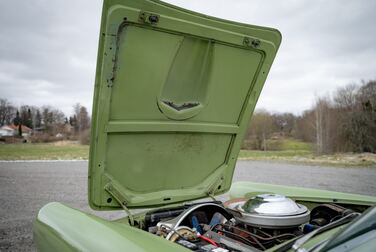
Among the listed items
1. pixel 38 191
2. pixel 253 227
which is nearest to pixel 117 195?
pixel 253 227

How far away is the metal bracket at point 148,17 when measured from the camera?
188 cm

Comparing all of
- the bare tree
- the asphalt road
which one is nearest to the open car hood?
the asphalt road

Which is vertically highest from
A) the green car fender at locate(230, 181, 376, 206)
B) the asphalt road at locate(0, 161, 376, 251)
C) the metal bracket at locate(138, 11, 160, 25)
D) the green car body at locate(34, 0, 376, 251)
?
the metal bracket at locate(138, 11, 160, 25)

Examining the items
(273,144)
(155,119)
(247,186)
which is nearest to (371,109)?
(273,144)

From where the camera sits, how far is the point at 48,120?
50000 millimetres

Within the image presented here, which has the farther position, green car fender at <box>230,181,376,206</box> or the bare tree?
the bare tree

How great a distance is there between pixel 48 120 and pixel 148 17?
173 ft

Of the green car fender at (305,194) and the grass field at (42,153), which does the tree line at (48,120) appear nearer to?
the grass field at (42,153)

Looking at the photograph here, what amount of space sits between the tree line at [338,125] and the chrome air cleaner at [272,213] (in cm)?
2145

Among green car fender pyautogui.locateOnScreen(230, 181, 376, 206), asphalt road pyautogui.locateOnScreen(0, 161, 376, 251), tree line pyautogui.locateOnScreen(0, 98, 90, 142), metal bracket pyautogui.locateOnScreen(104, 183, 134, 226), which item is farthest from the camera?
tree line pyautogui.locateOnScreen(0, 98, 90, 142)

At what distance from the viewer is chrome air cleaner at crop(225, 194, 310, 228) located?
1.79 m

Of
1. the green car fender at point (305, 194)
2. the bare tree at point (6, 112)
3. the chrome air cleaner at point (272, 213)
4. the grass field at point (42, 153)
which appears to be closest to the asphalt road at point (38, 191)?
the green car fender at point (305, 194)

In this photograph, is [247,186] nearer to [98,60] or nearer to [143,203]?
[143,203]

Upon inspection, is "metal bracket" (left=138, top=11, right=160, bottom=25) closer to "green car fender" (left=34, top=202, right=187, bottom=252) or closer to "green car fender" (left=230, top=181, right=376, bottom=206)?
"green car fender" (left=34, top=202, right=187, bottom=252)
